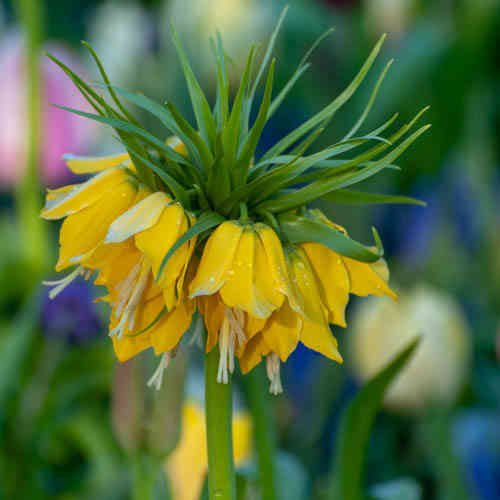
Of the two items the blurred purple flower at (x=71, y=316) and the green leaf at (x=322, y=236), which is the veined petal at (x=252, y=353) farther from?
the blurred purple flower at (x=71, y=316)

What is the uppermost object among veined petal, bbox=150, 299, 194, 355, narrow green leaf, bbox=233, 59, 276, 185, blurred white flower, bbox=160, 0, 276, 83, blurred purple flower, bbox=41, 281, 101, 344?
narrow green leaf, bbox=233, 59, 276, 185

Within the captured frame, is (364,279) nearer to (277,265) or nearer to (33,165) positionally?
(277,265)

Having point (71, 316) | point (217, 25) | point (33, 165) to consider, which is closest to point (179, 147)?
point (71, 316)

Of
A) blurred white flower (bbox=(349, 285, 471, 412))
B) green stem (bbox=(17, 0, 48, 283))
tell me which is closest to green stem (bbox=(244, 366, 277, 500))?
blurred white flower (bbox=(349, 285, 471, 412))

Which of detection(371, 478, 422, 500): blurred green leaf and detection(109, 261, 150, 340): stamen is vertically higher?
detection(109, 261, 150, 340): stamen

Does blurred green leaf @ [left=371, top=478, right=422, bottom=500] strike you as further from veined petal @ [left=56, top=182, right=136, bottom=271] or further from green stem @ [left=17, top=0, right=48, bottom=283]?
green stem @ [left=17, top=0, right=48, bottom=283]

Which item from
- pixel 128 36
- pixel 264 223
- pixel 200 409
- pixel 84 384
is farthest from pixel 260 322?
pixel 128 36

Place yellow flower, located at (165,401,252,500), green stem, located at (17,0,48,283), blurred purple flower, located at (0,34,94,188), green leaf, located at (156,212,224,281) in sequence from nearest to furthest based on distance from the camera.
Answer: green leaf, located at (156,212,224,281), yellow flower, located at (165,401,252,500), green stem, located at (17,0,48,283), blurred purple flower, located at (0,34,94,188)
